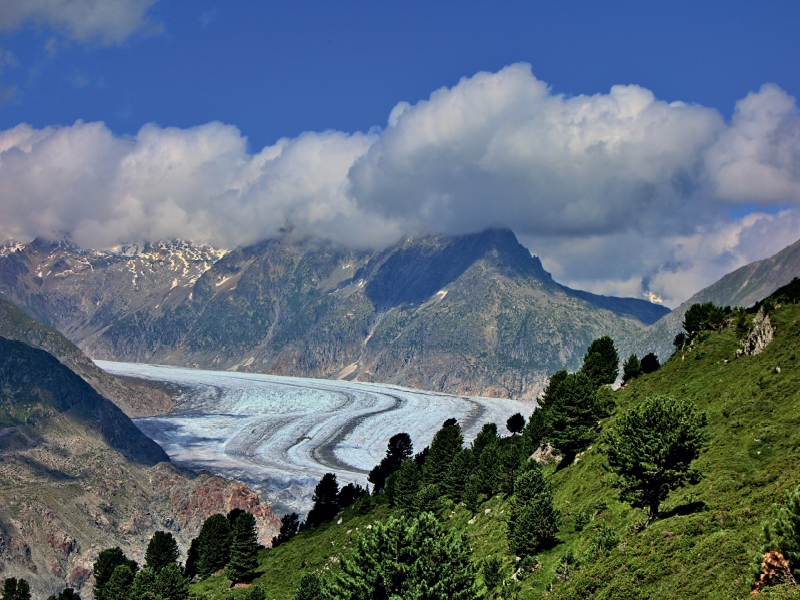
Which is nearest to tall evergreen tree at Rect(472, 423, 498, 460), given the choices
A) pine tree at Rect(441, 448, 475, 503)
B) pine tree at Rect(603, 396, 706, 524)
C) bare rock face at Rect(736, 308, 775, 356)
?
pine tree at Rect(441, 448, 475, 503)

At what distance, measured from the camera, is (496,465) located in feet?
284

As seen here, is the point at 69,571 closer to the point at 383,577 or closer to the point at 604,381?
the point at 604,381

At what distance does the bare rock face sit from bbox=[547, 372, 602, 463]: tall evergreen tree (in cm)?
1714

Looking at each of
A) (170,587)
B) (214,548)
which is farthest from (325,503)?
(170,587)

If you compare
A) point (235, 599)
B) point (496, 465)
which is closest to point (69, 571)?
point (235, 599)

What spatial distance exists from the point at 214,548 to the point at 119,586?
1729 centimetres

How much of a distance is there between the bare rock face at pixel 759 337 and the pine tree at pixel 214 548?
255 feet

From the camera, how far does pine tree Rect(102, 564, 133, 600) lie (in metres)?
92.2

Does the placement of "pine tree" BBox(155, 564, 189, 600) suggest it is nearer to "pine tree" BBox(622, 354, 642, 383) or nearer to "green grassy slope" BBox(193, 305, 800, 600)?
"green grassy slope" BBox(193, 305, 800, 600)

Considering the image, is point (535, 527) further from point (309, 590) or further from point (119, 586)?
point (119, 586)

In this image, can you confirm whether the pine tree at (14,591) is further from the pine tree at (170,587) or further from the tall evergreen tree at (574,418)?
the tall evergreen tree at (574,418)

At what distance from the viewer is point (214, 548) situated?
108312mm

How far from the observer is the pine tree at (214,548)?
10788 cm

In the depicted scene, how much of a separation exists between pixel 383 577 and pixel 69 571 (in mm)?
195176
